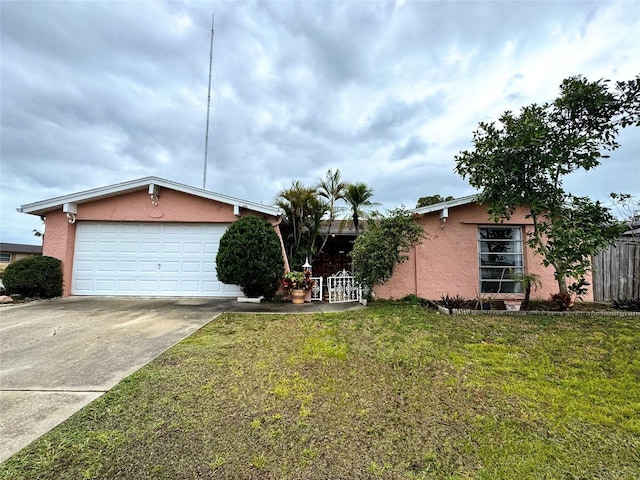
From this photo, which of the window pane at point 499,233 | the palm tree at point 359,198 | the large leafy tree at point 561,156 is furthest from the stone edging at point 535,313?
the palm tree at point 359,198

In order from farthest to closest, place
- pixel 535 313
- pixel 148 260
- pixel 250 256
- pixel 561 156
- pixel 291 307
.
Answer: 1. pixel 148 260
2. pixel 250 256
3. pixel 291 307
4. pixel 535 313
5. pixel 561 156

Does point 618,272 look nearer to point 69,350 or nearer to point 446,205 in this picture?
point 446,205

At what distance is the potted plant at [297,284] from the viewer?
8727mm

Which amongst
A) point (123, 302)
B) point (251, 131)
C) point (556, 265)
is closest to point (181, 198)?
point (123, 302)

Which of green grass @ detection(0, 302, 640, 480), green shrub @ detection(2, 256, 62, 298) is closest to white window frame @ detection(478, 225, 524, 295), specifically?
green grass @ detection(0, 302, 640, 480)

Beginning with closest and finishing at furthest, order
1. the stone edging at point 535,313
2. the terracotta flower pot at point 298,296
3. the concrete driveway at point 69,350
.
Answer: the concrete driveway at point 69,350 → the stone edging at point 535,313 → the terracotta flower pot at point 298,296

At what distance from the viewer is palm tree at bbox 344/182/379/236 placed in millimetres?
10438

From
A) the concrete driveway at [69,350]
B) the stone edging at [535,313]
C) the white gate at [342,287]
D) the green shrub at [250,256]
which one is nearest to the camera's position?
the concrete driveway at [69,350]

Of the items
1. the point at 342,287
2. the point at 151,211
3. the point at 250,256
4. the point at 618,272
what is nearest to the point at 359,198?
the point at 342,287

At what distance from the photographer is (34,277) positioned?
848 cm

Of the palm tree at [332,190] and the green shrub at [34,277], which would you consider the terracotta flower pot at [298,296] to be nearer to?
the palm tree at [332,190]

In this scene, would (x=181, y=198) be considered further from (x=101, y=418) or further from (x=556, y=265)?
(x=556, y=265)

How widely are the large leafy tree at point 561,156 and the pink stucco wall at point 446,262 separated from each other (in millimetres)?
2006

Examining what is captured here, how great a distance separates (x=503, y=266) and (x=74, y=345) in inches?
413
